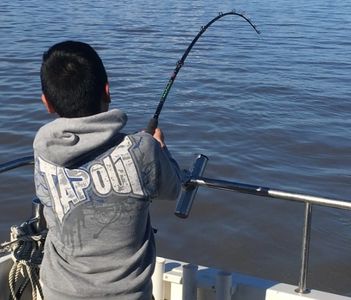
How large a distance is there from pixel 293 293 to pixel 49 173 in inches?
50.9

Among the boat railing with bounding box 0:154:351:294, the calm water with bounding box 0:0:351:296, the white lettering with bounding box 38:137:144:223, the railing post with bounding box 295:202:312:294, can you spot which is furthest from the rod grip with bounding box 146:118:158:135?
the calm water with bounding box 0:0:351:296

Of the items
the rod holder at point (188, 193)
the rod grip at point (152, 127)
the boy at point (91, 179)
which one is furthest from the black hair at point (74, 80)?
the rod holder at point (188, 193)

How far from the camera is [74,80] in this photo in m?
1.87

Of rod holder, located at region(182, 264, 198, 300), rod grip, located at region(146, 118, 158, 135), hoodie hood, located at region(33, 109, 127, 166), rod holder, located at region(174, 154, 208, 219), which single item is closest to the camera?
hoodie hood, located at region(33, 109, 127, 166)

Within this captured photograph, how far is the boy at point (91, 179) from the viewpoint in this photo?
6.17ft

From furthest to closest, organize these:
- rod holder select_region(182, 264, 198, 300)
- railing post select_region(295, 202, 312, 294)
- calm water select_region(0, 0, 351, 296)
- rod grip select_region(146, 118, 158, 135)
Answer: calm water select_region(0, 0, 351, 296) → rod holder select_region(182, 264, 198, 300) → railing post select_region(295, 202, 312, 294) → rod grip select_region(146, 118, 158, 135)

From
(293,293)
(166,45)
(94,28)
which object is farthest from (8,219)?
(94,28)

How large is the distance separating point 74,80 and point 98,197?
342 mm

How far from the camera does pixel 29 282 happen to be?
2.73 m

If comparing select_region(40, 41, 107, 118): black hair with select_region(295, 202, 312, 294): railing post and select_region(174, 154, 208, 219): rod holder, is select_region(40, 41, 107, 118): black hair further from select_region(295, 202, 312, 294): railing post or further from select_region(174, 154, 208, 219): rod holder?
select_region(295, 202, 312, 294): railing post

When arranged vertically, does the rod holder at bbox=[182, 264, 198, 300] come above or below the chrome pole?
below

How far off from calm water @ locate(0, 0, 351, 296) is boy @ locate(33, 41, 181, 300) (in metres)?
3.38

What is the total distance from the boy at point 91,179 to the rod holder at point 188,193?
434mm

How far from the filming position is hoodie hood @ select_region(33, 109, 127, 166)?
6.13ft
